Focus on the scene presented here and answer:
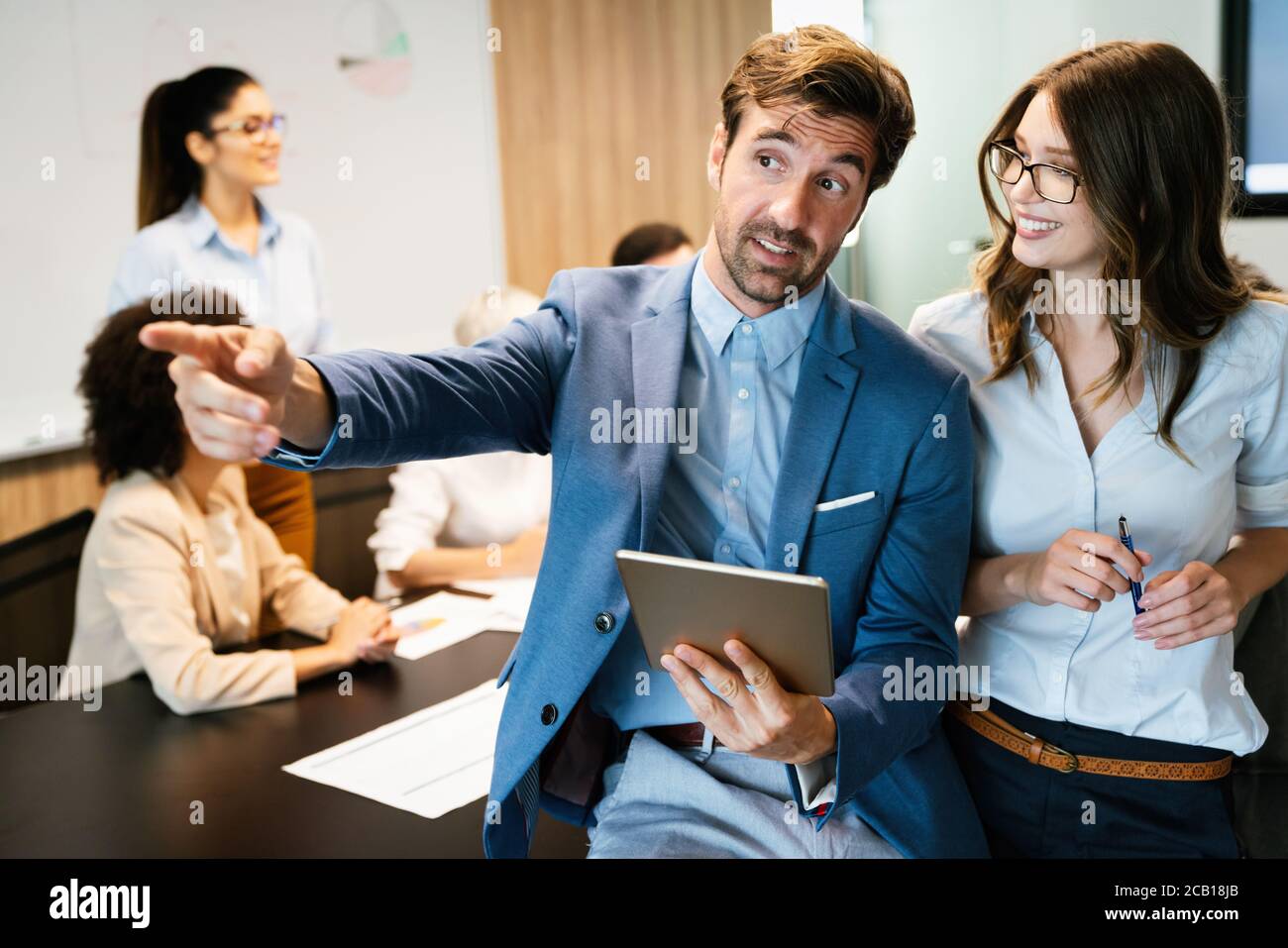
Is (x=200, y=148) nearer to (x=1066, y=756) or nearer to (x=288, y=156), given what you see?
(x=288, y=156)

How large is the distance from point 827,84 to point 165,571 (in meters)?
1.40

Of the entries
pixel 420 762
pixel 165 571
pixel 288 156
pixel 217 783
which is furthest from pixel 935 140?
pixel 288 156

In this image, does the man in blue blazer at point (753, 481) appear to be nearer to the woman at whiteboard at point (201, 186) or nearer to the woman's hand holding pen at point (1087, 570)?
the woman's hand holding pen at point (1087, 570)

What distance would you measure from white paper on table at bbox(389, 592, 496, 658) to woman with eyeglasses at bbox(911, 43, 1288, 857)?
1.01m

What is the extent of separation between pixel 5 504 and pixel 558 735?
2485mm

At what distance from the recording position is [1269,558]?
155 cm

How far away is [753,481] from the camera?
1507 mm

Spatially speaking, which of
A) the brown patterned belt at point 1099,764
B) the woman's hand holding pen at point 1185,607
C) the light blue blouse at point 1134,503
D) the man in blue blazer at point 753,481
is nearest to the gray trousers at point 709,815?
the man in blue blazer at point 753,481

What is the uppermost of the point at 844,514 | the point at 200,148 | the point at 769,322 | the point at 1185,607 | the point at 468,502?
the point at 200,148

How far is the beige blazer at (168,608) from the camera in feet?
6.14

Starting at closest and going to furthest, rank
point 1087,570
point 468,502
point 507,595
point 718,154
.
Result: point 1087,570
point 718,154
point 507,595
point 468,502

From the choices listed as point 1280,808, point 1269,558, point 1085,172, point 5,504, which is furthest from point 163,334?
point 5,504

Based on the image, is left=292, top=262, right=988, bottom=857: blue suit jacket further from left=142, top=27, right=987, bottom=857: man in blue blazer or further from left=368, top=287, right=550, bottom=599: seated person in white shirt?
left=368, top=287, right=550, bottom=599: seated person in white shirt
